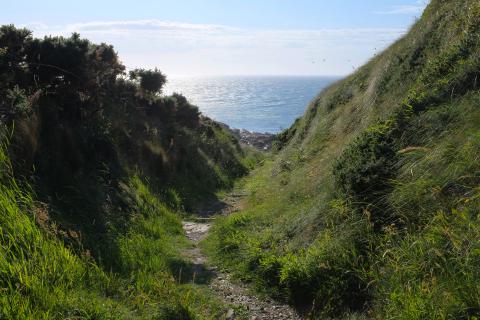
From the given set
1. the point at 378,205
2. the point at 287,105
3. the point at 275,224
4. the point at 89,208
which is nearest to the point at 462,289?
the point at 378,205

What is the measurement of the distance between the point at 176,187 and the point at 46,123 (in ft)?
19.6

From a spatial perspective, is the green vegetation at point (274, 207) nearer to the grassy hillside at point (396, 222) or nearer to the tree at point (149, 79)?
the grassy hillside at point (396, 222)

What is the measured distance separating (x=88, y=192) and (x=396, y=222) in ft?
22.2

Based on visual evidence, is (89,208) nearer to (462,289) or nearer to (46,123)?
(46,123)

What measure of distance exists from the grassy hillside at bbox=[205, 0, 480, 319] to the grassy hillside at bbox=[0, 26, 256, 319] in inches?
56.8

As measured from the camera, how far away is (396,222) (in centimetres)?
641

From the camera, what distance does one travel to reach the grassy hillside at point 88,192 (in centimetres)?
535

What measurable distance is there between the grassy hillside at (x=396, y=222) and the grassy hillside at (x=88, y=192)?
1.44 meters

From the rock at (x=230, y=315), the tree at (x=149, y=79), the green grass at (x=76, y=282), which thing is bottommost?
the rock at (x=230, y=315)

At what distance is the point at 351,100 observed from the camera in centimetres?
1648

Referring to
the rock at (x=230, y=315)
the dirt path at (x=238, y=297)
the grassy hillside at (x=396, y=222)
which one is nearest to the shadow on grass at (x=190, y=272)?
the dirt path at (x=238, y=297)

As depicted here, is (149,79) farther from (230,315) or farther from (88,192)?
(230,315)

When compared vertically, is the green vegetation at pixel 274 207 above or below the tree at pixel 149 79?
below

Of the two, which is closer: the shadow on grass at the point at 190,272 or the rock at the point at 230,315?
the rock at the point at 230,315
